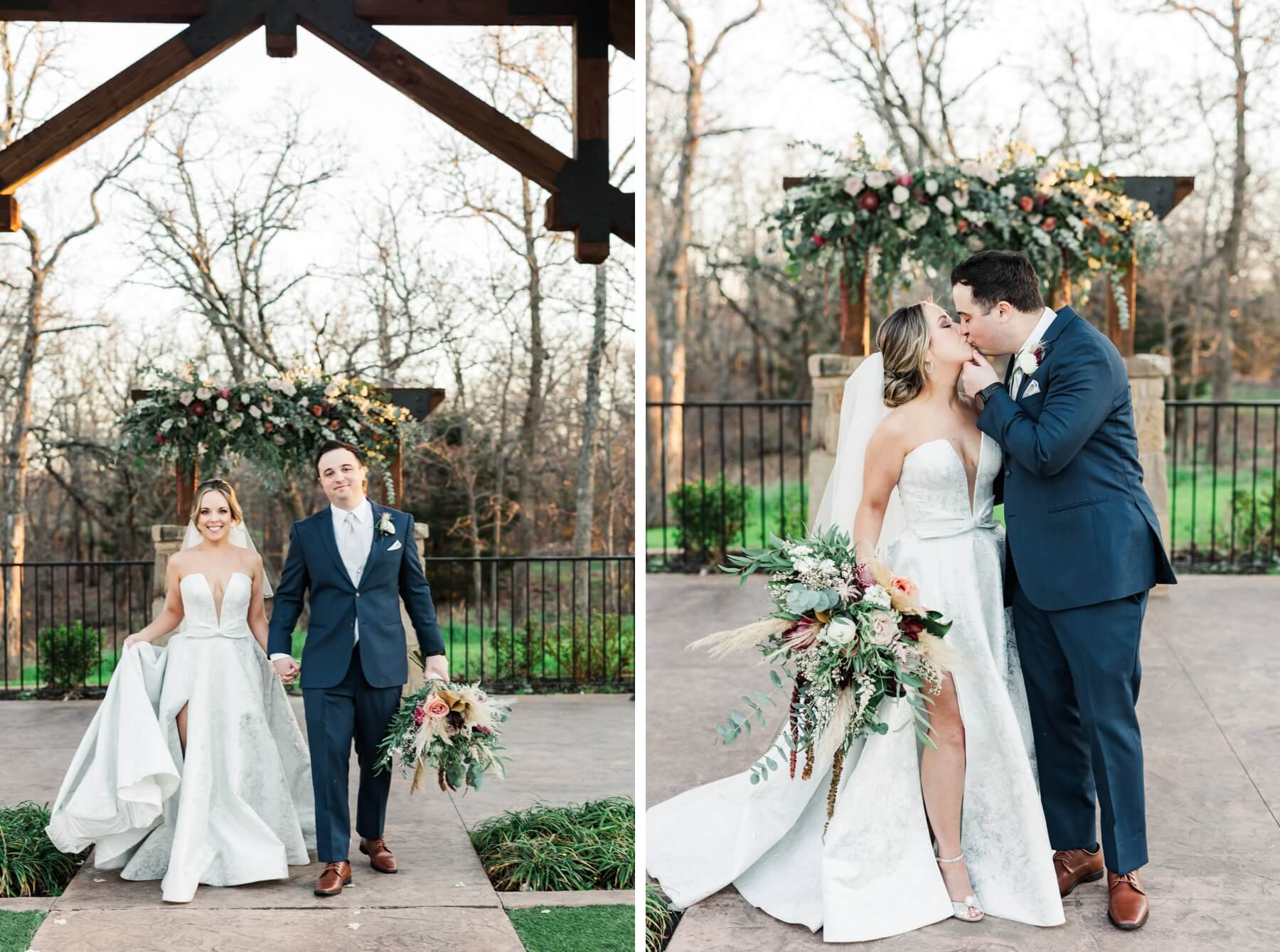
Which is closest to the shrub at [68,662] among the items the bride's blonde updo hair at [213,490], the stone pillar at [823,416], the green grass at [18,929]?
the bride's blonde updo hair at [213,490]

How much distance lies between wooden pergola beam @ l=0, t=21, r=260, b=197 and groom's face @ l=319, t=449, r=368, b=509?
2.53 metres

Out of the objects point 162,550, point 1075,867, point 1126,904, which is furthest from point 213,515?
point 162,550

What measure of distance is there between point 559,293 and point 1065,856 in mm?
10728

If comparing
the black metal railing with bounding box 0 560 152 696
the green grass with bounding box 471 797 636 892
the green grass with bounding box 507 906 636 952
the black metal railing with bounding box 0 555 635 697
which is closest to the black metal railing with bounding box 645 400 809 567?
the black metal railing with bounding box 0 555 635 697

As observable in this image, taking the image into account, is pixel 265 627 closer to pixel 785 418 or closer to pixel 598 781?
pixel 598 781

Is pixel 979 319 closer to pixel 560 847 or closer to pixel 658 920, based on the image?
pixel 658 920

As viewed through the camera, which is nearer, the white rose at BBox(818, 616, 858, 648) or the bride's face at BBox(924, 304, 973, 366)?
the white rose at BBox(818, 616, 858, 648)

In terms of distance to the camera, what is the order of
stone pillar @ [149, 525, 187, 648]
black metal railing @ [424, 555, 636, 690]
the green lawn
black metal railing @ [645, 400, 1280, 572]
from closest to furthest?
1. stone pillar @ [149, 525, 187, 648]
2. black metal railing @ [645, 400, 1280, 572]
3. black metal railing @ [424, 555, 636, 690]
4. the green lawn

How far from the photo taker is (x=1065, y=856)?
3.63m

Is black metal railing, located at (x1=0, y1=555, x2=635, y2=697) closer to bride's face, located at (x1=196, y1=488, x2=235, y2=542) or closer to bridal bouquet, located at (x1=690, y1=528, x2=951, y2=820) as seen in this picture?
bride's face, located at (x1=196, y1=488, x2=235, y2=542)

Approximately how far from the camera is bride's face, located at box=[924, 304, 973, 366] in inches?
136

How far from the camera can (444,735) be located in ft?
14.3

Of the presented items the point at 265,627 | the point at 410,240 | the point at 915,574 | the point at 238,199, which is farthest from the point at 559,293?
the point at 915,574

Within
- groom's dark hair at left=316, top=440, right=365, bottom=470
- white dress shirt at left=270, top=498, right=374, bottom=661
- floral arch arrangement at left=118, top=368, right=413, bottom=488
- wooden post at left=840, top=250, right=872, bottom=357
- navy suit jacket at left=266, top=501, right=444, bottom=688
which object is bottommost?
navy suit jacket at left=266, top=501, right=444, bottom=688
